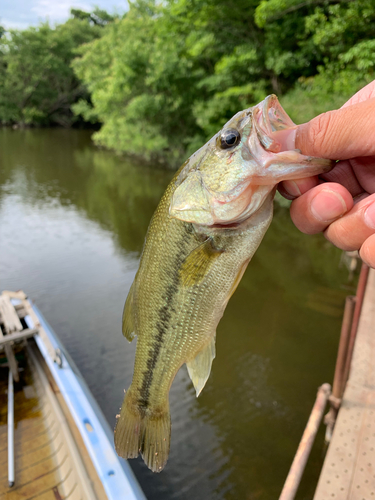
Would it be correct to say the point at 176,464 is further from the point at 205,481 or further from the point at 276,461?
the point at 276,461

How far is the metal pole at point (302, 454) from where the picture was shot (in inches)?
103

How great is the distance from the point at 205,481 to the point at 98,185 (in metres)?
14.1

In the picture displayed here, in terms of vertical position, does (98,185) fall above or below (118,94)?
below

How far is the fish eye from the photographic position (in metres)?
1.46

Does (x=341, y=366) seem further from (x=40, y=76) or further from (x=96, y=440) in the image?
(x=40, y=76)

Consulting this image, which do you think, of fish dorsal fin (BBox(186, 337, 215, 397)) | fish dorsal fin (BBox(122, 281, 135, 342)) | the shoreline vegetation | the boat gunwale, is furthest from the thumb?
the shoreline vegetation

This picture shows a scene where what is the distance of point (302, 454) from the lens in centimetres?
295

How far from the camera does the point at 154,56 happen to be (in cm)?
1516

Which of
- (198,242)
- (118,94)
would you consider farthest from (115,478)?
(118,94)

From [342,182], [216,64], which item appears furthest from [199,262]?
[216,64]

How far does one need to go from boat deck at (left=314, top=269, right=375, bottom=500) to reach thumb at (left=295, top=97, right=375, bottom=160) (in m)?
2.72

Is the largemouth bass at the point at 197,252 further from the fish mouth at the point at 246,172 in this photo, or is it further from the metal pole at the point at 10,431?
the metal pole at the point at 10,431

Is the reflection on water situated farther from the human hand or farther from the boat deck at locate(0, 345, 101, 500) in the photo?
the human hand

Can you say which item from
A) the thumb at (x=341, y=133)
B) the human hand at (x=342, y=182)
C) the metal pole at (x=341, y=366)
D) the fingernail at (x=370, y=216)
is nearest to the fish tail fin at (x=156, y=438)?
the human hand at (x=342, y=182)
